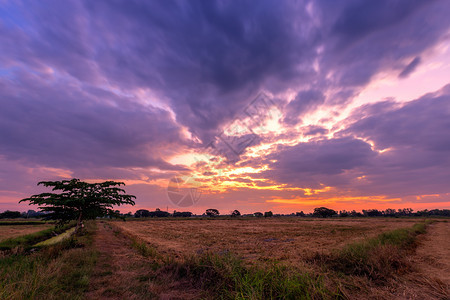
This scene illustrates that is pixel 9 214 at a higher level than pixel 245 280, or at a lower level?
higher

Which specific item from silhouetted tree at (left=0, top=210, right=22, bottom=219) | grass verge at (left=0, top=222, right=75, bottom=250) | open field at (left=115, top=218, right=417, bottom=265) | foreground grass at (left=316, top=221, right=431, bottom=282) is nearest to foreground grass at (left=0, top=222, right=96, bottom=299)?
grass verge at (left=0, top=222, right=75, bottom=250)

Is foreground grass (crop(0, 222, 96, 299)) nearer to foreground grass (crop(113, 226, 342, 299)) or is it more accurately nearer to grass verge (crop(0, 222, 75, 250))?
foreground grass (crop(113, 226, 342, 299))

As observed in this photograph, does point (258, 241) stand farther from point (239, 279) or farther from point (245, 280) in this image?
point (239, 279)

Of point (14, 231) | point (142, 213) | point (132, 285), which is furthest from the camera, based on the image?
point (142, 213)

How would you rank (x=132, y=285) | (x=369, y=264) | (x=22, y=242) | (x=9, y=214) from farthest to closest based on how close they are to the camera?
(x=9, y=214), (x=22, y=242), (x=369, y=264), (x=132, y=285)

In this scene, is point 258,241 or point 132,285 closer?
point 132,285

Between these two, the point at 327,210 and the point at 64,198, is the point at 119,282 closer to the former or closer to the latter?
the point at 64,198

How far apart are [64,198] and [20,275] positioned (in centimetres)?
764

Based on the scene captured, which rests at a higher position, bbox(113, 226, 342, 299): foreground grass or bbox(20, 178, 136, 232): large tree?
bbox(20, 178, 136, 232): large tree

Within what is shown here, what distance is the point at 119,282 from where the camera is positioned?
7344 millimetres

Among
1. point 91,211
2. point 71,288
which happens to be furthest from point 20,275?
point 91,211

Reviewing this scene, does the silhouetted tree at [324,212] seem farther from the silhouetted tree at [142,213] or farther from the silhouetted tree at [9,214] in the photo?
the silhouetted tree at [9,214]

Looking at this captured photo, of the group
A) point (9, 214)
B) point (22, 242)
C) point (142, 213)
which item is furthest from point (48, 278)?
point (142, 213)

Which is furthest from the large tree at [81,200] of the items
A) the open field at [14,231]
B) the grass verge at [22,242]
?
the open field at [14,231]
